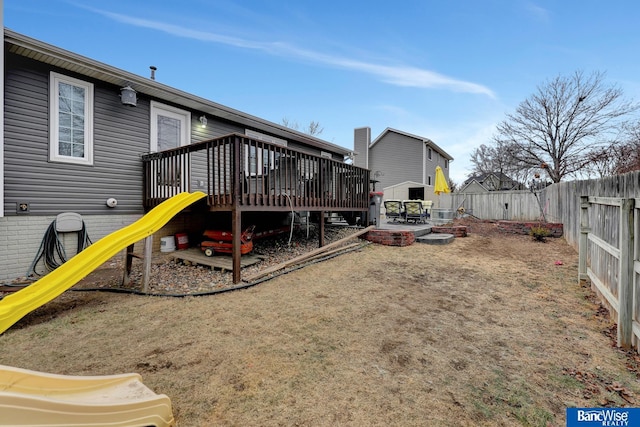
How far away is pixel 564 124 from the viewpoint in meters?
18.5

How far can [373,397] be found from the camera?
1945 mm

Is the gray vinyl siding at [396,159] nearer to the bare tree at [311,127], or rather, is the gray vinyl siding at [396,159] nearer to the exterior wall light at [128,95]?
the bare tree at [311,127]

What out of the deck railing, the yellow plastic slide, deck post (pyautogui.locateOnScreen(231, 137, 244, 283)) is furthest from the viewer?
the deck railing

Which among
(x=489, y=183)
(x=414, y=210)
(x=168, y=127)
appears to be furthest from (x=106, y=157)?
(x=489, y=183)

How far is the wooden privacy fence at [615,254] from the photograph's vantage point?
2.62 metres

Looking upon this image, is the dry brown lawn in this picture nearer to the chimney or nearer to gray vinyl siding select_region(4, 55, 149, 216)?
gray vinyl siding select_region(4, 55, 149, 216)

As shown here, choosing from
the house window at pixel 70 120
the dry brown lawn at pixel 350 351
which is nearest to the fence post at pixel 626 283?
the dry brown lawn at pixel 350 351

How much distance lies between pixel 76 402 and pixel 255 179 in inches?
209

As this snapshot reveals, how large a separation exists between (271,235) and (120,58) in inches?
303

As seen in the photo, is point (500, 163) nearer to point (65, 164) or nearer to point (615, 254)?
point (615, 254)

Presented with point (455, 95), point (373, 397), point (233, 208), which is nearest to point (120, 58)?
point (233, 208)

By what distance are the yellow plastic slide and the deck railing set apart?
3.15 meters

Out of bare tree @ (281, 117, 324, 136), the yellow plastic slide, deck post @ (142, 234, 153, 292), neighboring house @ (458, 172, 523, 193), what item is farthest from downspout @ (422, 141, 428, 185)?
the yellow plastic slide

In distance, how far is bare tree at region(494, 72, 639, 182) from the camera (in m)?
16.8
